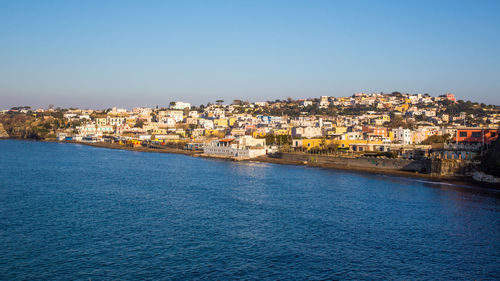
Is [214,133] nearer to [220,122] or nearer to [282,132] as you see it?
[220,122]

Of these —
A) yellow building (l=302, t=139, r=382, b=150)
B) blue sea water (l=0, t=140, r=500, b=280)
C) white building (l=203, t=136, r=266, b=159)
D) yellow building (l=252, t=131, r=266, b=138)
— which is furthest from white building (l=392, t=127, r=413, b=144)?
blue sea water (l=0, t=140, r=500, b=280)

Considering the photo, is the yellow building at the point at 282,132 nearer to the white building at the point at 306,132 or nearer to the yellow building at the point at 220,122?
the white building at the point at 306,132

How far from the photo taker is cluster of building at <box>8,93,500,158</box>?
111 ft

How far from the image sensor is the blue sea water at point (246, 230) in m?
9.96

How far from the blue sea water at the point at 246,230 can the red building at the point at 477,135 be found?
30.7 ft

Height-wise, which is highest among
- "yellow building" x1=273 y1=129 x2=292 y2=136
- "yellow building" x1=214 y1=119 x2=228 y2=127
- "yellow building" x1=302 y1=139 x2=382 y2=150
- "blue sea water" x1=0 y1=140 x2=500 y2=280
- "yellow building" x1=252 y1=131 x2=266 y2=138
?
"yellow building" x1=214 y1=119 x2=228 y2=127

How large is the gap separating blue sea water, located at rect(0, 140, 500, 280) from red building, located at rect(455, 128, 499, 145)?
937cm

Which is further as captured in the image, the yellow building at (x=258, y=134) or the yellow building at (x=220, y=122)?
the yellow building at (x=220, y=122)

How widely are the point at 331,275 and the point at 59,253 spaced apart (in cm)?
643

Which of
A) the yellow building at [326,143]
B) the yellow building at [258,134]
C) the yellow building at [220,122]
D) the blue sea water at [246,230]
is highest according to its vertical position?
the yellow building at [220,122]

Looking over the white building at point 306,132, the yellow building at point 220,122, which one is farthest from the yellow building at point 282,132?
the yellow building at point 220,122

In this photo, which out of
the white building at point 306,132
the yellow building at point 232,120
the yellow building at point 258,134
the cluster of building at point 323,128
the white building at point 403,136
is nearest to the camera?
the cluster of building at point 323,128

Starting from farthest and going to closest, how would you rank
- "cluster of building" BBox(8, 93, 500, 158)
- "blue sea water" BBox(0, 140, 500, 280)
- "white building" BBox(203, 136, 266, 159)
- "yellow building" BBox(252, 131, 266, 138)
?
"yellow building" BBox(252, 131, 266, 138), "white building" BBox(203, 136, 266, 159), "cluster of building" BBox(8, 93, 500, 158), "blue sea water" BBox(0, 140, 500, 280)

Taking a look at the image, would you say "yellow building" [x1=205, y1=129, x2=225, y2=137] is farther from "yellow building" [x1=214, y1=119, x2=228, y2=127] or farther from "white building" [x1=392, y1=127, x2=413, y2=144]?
"white building" [x1=392, y1=127, x2=413, y2=144]
